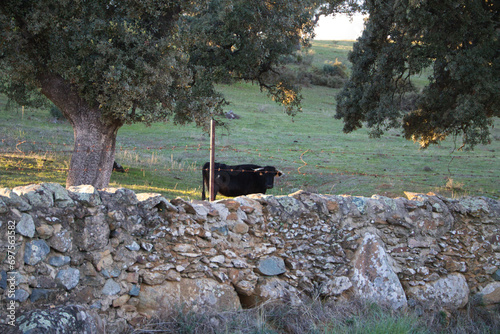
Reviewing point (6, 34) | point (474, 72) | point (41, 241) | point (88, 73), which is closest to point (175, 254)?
point (41, 241)

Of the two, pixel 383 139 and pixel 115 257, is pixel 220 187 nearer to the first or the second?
pixel 115 257

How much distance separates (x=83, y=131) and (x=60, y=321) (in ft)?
26.3

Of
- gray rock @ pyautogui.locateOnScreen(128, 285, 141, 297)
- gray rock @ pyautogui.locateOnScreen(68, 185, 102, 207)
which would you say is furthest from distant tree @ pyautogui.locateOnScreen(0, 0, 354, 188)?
gray rock @ pyautogui.locateOnScreen(128, 285, 141, 297)

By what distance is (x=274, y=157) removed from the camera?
1927cm

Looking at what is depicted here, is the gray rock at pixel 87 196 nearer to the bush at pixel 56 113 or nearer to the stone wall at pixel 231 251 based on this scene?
the stone wall at pixel 231 251

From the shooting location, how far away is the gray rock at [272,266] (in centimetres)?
572

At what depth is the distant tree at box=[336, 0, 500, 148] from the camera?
12094 millimetres

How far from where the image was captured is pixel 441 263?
261 inches

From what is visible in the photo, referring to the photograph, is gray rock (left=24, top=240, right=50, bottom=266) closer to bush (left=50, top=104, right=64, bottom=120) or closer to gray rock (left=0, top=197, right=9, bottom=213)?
gray rock (left=0, top=197, right=9, bottom=213)

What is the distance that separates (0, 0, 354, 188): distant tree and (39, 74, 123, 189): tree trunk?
25 mm

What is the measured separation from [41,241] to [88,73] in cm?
660

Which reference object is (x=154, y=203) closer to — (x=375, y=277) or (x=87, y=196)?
(x=87, y=196)

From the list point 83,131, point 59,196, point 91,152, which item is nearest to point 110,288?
point 59,196

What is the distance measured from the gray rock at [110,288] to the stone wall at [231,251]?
15mm
